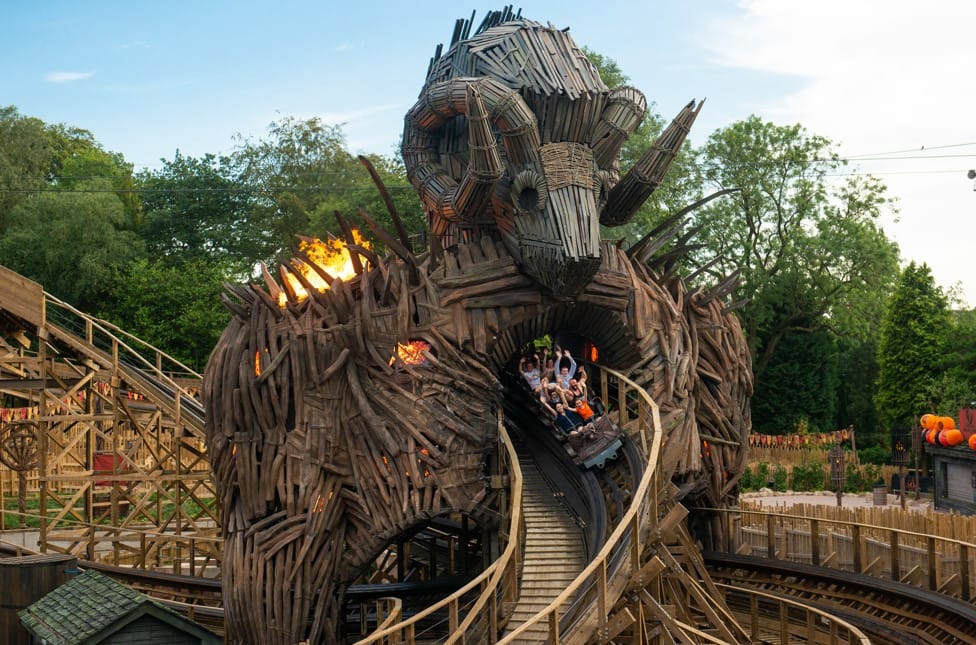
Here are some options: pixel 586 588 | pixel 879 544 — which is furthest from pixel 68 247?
pixel 586 588

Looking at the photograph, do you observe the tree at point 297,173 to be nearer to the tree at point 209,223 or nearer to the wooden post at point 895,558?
the tree at point 209,223

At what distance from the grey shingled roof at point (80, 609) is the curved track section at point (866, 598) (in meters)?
9.09

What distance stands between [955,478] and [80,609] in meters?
23.4

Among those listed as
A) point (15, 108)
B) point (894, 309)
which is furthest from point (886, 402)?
point (15, 108)

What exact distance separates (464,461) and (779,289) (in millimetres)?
29016

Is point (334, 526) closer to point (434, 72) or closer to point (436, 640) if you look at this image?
point (436, 640)

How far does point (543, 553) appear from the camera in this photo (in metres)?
15.4

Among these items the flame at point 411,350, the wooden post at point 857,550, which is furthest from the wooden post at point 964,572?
the flame at point 411,350

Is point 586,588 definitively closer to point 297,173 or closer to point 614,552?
point 614,552

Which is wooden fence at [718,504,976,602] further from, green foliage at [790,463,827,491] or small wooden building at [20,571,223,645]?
green foliage at [790,463,827,491]

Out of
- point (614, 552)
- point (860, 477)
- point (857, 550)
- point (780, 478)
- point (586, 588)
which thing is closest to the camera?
point (586, 588)

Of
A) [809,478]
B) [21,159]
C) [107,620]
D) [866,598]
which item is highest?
[21,159]

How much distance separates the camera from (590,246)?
16234mm

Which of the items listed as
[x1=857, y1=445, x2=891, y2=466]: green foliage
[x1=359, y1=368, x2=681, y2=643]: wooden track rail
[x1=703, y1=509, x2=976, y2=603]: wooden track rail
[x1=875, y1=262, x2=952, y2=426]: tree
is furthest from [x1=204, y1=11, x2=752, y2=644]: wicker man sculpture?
[x1=857, y1=445, x2=891, y2=466]: green foliage
